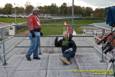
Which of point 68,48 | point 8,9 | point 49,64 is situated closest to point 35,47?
point 68,48

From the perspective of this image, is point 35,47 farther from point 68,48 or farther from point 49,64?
point 49,64

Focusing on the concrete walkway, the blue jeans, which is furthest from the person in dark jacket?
the blue jeans

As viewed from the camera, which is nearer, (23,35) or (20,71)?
(20,71)

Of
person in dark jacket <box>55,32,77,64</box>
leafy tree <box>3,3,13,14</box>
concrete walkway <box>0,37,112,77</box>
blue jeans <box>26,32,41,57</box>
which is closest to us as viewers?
concrete walkway <box>0,37,112,77</box>

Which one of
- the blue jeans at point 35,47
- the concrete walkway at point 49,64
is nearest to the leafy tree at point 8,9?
the concrete walkway at point 49,64

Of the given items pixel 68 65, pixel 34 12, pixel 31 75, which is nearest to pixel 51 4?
pixel 34 12

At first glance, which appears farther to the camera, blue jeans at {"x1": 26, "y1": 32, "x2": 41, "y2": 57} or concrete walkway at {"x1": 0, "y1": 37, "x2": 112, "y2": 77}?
blue jeans at {"x1": 26, "y1": 32, "x2": 41, "y2": 57}

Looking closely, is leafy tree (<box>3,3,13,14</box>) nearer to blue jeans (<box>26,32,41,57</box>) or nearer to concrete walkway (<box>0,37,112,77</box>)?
concrete walkway (<box>0,37,112,77</box>)

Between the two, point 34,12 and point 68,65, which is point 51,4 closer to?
Answer: point 34,12

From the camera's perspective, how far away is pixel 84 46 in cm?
1430

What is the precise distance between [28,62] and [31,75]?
2.29m

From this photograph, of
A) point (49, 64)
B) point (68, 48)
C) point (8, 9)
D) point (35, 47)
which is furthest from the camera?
point (8, 9)

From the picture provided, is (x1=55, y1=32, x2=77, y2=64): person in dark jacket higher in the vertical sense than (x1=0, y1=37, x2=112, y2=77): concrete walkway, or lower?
higher

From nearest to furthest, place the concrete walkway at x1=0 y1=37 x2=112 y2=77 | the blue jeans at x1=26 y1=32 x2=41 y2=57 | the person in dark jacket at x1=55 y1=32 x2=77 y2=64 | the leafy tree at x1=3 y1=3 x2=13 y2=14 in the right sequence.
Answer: the concrete walkway at x1=0 y1=37 x2=112 y2=77 < the person in dark jacket at x1=55 y1=32 x2=77 y2=64 < the blue jeans at x1=26 y1=32 x2=41 y2=57 < the leafy tree at x1=3 y1=3 x2=13 y2=14
